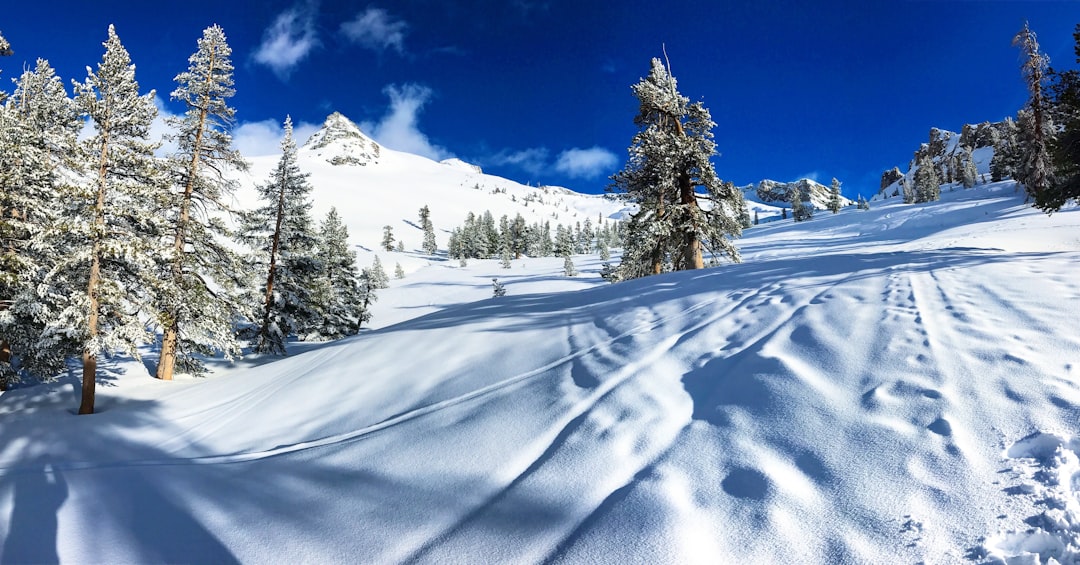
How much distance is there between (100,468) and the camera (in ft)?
20.2

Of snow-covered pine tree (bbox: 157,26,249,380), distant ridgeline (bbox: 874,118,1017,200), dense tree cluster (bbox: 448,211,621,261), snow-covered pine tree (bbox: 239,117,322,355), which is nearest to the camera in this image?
snow-covered pine tree (bbox: 157,26,249,380)

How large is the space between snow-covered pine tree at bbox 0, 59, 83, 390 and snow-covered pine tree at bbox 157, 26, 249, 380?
2638mm

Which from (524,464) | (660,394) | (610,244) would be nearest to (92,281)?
(524,464)

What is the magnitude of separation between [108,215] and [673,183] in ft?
53.2

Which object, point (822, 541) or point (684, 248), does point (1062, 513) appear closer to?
point (822, 541)

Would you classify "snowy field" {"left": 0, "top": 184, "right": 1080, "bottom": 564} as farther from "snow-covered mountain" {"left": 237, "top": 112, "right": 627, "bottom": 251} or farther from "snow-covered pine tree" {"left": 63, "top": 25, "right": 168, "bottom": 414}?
"snow-covered mountain" {"left": 237, "top": 112, "right": 627, "bottom": 251}

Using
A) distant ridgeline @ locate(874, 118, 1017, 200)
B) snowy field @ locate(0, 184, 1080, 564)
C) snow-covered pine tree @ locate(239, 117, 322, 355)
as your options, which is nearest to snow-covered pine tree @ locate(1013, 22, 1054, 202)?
snowy field @ locate(0, 184, 1080, 564)

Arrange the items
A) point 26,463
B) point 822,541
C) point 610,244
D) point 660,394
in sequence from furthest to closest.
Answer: point 610,244 → point 26,463 → point 660,394 → point 822,541

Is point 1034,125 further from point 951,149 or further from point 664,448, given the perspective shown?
point 951,149

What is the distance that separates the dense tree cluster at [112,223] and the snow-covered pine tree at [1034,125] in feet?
111

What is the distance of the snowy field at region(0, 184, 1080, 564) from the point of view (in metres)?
2.70

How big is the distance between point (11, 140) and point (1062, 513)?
20.3 meters

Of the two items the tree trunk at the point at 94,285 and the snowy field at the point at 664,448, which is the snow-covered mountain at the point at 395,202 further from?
→ the snowy field at the point at 664,448

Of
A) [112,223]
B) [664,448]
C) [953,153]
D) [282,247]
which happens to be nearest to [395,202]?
[282,247]
